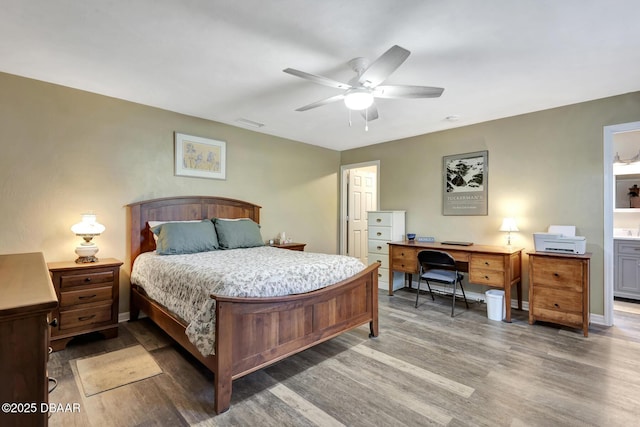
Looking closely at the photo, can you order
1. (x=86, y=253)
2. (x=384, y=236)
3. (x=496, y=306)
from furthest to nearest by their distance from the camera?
(x=384, y=236) < (x=496, y=306) < (x=86, y=253)

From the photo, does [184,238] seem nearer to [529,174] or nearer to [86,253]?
[86,253]

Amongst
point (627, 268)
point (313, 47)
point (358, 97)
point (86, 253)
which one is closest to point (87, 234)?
point (86, 253)

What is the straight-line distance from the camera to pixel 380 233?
4.71 meters

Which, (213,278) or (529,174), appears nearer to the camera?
(213,278)

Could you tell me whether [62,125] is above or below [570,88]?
below

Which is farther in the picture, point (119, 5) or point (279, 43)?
point (279, 43)

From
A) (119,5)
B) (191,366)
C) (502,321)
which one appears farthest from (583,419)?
(119,5)

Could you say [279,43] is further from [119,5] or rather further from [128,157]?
[128,157]

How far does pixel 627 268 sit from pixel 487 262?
7.43 feet

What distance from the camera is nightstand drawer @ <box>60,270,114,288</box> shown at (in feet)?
8.56

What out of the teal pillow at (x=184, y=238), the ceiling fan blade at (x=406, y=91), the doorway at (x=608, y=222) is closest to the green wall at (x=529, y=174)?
the doorway at (x=608, y=222)

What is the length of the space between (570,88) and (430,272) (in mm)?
2398

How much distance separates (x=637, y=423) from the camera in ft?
5.57

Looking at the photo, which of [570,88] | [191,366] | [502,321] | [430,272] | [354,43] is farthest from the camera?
[430,272]
